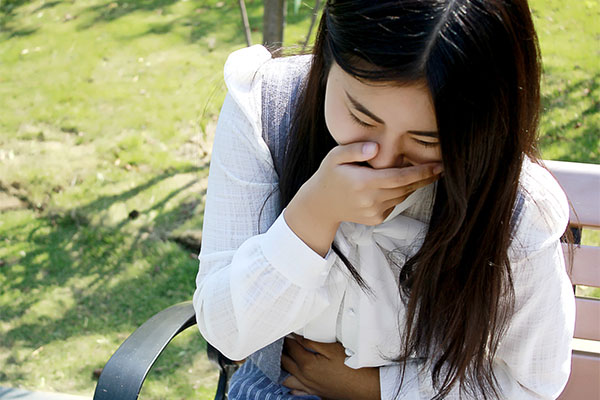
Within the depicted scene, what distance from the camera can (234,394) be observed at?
180 centimetres

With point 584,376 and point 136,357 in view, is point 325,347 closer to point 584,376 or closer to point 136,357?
point 136,357

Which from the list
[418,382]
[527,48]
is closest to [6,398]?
[418,382]

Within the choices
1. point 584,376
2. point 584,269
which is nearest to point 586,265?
point 584,269

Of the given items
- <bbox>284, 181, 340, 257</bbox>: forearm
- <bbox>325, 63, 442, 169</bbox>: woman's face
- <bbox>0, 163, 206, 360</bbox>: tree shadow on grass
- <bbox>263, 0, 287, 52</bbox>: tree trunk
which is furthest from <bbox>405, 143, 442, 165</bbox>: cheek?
<bbox>0, 163, 206, 360</bbox>: tree shadow on grass

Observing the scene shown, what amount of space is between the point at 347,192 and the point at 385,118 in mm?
180

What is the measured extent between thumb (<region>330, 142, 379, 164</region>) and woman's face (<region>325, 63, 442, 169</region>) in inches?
0.6

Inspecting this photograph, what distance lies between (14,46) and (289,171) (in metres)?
4.75

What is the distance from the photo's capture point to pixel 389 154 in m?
1.32

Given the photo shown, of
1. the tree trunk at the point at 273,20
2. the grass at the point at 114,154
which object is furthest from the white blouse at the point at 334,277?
the tree trunk at the point at 273,20

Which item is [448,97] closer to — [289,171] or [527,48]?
[527,48]

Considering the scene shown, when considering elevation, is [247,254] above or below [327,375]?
above

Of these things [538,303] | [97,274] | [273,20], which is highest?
[273,20]

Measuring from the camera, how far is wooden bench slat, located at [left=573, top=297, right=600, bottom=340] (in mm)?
1925

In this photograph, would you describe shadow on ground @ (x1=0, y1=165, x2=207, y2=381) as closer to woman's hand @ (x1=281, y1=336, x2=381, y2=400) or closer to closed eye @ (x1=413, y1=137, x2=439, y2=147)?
woman's hand @ (x1=281, y1=336, x2=381, y2=400)
